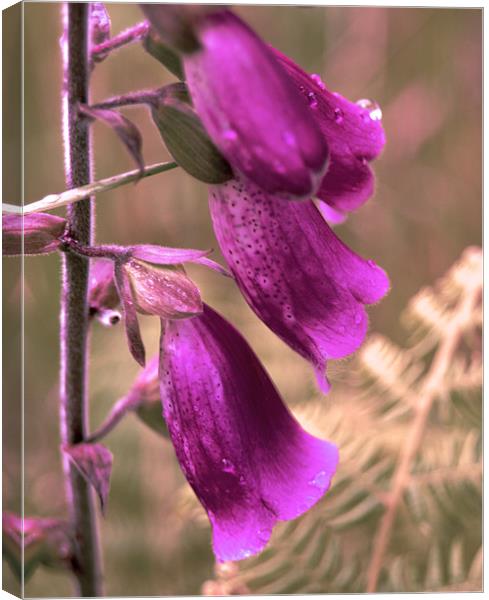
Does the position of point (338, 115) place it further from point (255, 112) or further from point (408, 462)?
point (408, 462)

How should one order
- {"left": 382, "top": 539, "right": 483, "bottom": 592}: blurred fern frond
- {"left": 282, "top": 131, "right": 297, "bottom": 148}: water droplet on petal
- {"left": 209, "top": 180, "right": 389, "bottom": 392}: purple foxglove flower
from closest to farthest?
{"left": 282, "top": 131, "right": 297, "bottom": 148}: water droplet on petal, {"left": 209, "top": 180, "right": 389, "bottom": 392}: purple foxglove flower, {"left": 382, "top": 539, "right": 483, "bottom": 592}: blurred fern frond

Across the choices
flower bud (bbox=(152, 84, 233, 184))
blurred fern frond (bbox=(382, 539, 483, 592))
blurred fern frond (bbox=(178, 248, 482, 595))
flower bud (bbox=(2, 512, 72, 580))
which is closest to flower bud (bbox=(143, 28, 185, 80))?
flower bud (bbox=(152, 84, 233, 184))

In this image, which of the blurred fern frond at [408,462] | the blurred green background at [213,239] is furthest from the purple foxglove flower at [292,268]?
the blurred fern frond at [408,462]

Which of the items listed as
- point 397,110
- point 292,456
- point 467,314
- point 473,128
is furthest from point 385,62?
point 292,456

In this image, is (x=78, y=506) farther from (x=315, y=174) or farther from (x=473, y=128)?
(x=473, y=128)

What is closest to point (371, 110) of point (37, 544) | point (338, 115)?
point (338, 115)

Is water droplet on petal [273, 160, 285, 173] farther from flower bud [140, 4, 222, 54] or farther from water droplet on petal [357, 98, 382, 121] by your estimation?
water droplet on petal [357, 98, 382, 121]
